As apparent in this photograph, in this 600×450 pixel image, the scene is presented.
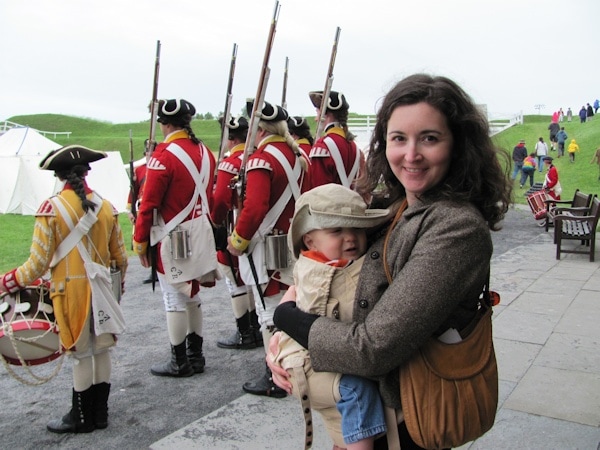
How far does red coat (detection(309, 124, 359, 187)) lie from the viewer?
19.5 ft

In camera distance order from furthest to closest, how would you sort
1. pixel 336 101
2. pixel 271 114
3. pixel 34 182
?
pixel 34 182 < pixel 336 101 < pixel 271 114

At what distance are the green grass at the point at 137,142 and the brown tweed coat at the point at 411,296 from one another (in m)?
0.49

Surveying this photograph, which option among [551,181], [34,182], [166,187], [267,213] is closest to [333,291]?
[267,213]

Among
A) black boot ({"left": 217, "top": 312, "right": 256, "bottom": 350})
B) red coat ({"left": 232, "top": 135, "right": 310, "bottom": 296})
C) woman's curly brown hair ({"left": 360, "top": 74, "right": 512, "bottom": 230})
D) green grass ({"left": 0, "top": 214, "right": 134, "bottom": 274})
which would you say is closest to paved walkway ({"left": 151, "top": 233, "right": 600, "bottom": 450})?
red coat ({"left": 232, "top": 135, "right": 310, "bottom": 296})

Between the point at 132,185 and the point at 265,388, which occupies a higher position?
the point at 132,185

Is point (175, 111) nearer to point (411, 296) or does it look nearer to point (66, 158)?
point (66, 158)

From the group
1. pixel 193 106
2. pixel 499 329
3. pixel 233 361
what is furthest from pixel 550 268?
pixel 193 106

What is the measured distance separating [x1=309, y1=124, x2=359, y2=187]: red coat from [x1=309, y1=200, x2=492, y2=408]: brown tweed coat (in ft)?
13.6

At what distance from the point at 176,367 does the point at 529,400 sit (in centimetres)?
282

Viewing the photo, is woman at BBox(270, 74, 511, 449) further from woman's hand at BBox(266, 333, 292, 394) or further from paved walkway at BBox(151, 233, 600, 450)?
paved walkway at BBox(151, 233, 600, 450)

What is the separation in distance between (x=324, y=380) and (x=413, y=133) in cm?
79

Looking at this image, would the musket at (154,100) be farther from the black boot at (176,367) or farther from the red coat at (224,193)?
the black boot at (176,367)

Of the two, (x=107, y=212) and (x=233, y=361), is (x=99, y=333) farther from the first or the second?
(x=233, y=361)

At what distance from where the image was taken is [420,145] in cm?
176
